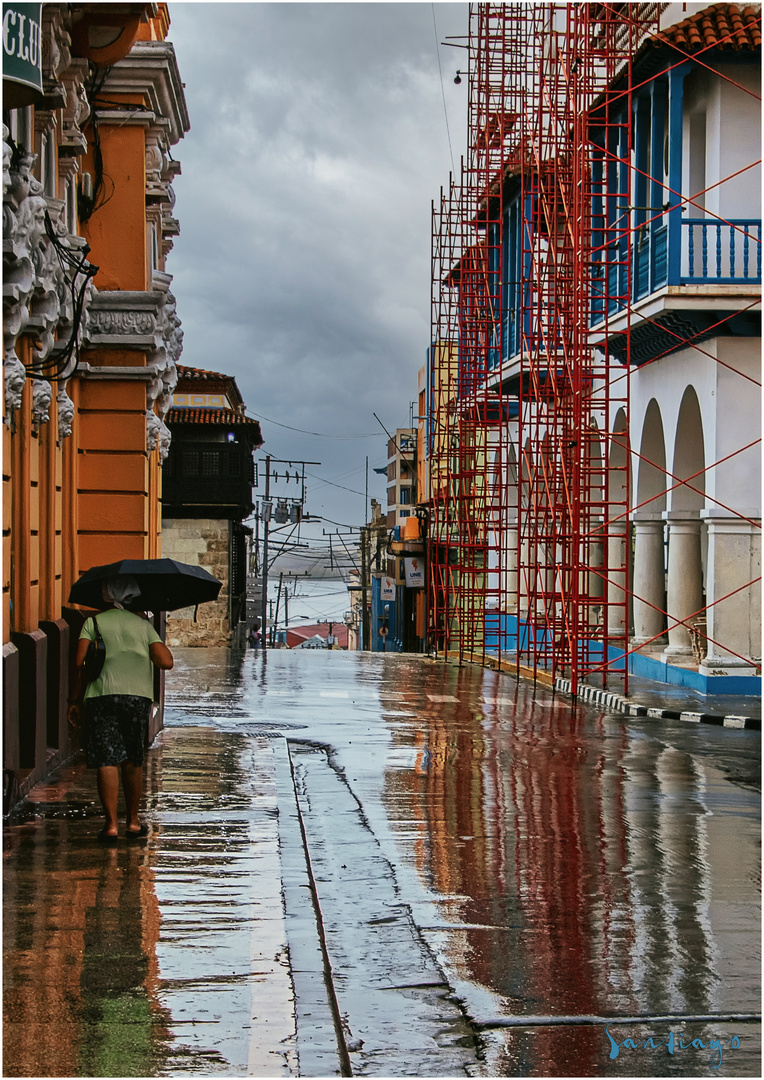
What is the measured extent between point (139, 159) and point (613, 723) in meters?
8.43

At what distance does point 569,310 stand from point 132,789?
14436 millimetres

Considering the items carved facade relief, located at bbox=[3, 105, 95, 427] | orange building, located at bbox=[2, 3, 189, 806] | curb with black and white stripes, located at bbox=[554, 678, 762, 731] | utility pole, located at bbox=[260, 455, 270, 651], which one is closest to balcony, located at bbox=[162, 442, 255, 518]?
utility pole, located at bbox=[260, 455, 270, 651]

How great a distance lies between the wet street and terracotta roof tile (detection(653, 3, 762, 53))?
36.6 feet

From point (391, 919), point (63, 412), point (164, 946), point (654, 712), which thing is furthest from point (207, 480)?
point (164, 946)

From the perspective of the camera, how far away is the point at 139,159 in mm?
14078

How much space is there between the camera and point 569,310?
21734mm

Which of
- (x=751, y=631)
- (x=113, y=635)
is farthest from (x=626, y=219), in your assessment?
(x=113, y=635)

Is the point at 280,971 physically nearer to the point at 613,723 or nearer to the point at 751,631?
the point at 613,723

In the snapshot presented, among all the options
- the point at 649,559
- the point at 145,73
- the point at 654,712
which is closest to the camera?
the point at 145,73

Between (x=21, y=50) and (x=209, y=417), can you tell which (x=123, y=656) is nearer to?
(x=21, y=50)

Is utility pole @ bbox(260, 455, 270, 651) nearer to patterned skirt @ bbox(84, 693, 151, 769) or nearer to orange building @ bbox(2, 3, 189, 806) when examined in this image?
Result: orange building @ bbox(2, 3, 189, 806)

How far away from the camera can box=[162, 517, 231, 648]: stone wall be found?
41938 mm

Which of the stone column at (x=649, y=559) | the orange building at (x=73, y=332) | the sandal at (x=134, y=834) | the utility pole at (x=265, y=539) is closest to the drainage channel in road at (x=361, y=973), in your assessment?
the sandal at (x=134, y=834)

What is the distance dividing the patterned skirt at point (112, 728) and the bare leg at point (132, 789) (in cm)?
10
